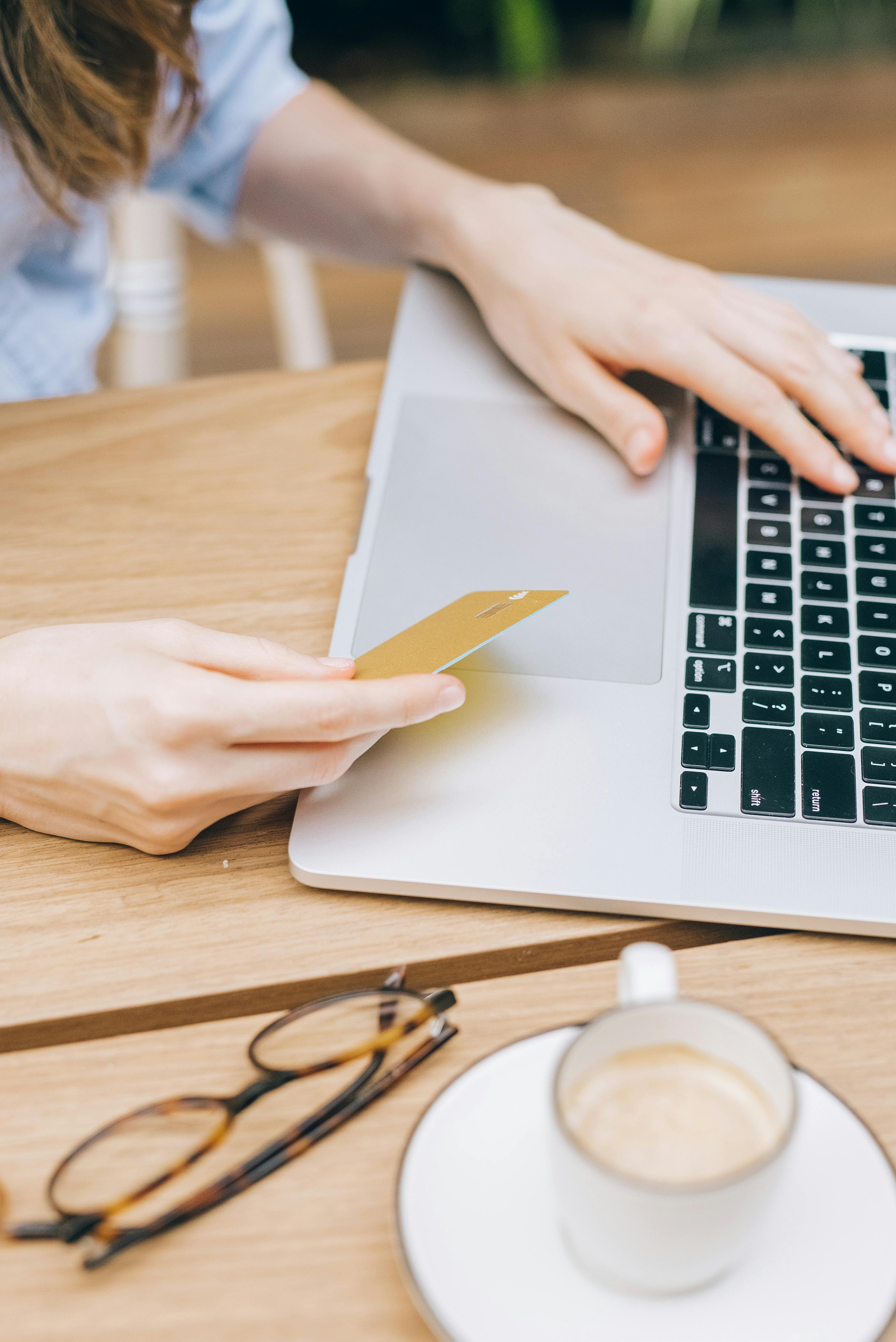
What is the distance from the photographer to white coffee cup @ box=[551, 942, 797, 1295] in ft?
0.98

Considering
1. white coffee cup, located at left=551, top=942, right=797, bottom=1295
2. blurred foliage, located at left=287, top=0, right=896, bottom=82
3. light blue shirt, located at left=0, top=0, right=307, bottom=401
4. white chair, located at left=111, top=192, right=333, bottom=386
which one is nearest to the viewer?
white coffee cup, located at left=551, top=942, right=797, bottom=1295

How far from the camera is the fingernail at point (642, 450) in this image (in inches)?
26.0

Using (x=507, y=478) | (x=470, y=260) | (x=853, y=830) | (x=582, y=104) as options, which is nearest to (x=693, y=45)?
(x=582, y=104)

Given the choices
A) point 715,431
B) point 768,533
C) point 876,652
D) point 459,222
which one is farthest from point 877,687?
point 459,222

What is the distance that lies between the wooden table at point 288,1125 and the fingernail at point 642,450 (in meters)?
0.30

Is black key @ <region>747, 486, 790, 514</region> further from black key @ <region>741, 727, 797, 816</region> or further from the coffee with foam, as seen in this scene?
the coffee with foam

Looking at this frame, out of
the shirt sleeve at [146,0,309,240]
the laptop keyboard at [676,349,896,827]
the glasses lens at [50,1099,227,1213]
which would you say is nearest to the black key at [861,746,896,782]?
the laptop keyboard at [676,349,896,827]

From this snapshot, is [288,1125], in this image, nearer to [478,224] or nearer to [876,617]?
[876,617]

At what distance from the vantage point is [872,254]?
7.09 feet

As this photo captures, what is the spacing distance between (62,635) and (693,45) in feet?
8.82

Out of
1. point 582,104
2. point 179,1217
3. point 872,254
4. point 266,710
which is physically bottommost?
point 179,1217

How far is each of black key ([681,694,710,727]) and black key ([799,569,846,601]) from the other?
102 millimetres

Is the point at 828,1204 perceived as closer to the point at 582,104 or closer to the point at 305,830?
the point at 305,830

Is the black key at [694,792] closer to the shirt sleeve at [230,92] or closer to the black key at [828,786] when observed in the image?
the black key at [828,786]
